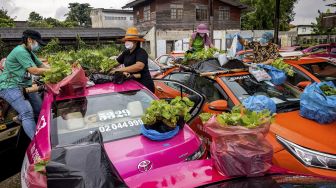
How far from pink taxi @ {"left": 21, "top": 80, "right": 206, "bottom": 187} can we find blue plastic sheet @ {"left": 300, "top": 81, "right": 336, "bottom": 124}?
4.41 ft

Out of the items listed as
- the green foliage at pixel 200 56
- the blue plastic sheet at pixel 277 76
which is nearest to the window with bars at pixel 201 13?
the green foliage at pixel 200 56

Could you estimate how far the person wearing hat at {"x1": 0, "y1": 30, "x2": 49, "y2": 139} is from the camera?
169 inches

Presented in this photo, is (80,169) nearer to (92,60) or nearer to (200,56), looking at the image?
(92,60)

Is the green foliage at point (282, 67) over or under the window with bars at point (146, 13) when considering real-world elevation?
under

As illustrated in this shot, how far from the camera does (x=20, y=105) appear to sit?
14.2ft

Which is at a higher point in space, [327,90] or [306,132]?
[327,90]

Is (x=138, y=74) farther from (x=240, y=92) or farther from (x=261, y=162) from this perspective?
(x=261, y=162)

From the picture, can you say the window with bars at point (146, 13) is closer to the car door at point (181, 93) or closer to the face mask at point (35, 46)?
the car door at point (181, 93)

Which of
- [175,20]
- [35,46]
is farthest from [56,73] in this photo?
[175,20]

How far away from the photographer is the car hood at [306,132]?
330cm

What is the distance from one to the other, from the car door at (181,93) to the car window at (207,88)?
226 millimetres

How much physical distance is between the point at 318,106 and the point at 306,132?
1.42 feet

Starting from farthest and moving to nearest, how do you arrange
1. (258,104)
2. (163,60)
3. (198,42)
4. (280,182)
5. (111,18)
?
1. (111,18)
2. (163,60)
3. (198,42)
4. (258,104)
5. (280,182)

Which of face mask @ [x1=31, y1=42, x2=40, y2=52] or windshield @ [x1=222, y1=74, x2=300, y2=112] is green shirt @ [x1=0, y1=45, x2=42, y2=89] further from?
windshield @ [x1=222, y1=74, x2=300, y2=112]
